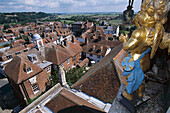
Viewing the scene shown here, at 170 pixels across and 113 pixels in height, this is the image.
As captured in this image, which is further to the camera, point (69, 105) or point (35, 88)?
point (35, 88)

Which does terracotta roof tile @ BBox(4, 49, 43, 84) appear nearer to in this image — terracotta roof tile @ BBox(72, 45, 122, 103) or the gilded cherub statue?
terracotta roof tile @ BBox(72, 45, 122, 103)

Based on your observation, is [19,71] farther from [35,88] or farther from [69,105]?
[69,105]

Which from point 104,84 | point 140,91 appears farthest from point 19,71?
point 140,91

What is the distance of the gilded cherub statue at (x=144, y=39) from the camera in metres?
2.21

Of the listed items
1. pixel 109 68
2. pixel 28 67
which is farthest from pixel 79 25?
pixel 109 68

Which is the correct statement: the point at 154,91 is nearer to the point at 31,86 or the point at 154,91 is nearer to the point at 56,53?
the point at 31,86

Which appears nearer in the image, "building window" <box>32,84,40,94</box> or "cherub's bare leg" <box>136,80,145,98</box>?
"cherub's bare leg" <box>136,80,145,98</box>

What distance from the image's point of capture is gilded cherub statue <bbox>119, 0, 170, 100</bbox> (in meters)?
2.21

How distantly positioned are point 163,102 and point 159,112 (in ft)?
1.16

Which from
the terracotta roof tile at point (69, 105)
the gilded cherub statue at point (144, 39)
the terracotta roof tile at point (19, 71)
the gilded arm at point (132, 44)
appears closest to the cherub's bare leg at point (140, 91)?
the gilded cherub statue at point (144, 39)

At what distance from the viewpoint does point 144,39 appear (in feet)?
7.57

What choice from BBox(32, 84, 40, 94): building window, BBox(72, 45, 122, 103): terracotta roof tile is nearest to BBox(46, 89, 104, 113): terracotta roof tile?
BBox(72, 45, 122, 103): terracotta roof tile

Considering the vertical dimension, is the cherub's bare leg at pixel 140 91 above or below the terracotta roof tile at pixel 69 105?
above

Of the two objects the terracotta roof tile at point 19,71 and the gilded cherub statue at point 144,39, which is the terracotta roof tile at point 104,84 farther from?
the terracotta roof tile at point 19,71
